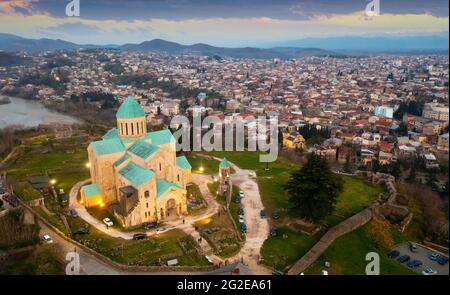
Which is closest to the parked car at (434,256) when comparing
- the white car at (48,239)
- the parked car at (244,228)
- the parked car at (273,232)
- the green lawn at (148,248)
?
the parked car at (273,232)

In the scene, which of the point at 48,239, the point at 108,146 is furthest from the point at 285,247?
the point at 108,146

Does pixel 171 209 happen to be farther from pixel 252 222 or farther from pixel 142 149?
pixel 252 222

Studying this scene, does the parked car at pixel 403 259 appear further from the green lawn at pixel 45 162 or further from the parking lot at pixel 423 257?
the green lawn at pixel 45 162

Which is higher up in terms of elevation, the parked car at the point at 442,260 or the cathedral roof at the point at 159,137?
the cathedral roof at the point at 159,137

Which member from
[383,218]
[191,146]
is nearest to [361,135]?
[191,146]

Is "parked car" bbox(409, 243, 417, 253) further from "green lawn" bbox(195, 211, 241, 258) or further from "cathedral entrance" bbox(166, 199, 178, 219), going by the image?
"cathedral entrance" bbox(166, 199, 178, 219)

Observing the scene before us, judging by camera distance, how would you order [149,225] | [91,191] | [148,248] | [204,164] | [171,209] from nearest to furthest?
[148,248] → [149,225] → [171,209] → [91,191] → [204,164]
